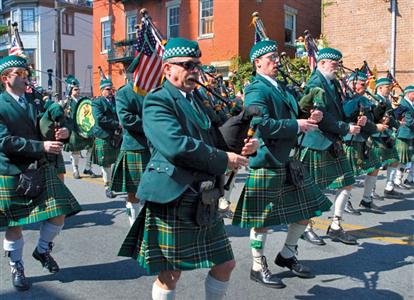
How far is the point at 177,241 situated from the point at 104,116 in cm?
489

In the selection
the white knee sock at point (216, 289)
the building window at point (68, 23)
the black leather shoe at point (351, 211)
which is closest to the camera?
the white knee sock at point (216, 289)

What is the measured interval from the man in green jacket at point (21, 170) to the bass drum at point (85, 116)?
143 inches

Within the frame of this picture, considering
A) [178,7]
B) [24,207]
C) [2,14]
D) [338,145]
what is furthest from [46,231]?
[2,14]

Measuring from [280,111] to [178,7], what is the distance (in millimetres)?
17509

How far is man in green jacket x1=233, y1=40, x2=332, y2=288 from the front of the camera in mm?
4008

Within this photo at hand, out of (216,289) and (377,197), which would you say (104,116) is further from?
(216,289)

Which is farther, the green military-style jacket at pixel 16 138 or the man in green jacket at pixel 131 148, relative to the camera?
the man in green jacket at pixel 131 148

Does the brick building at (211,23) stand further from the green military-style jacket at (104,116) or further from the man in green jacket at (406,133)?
the green military-style jacket at (104,116)

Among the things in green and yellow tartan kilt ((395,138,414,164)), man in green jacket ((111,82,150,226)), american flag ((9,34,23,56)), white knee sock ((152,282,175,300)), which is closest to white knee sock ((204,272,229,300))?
white knee sock ((152,282,175,300))

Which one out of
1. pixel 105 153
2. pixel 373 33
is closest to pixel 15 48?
pixel 105 153

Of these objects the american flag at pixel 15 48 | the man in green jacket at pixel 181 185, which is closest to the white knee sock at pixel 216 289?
the man in green jacket at pixel 181 185

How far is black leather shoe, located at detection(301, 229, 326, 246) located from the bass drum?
4242 mm

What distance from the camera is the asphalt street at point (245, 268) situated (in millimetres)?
3969

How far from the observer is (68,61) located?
36906 mm
